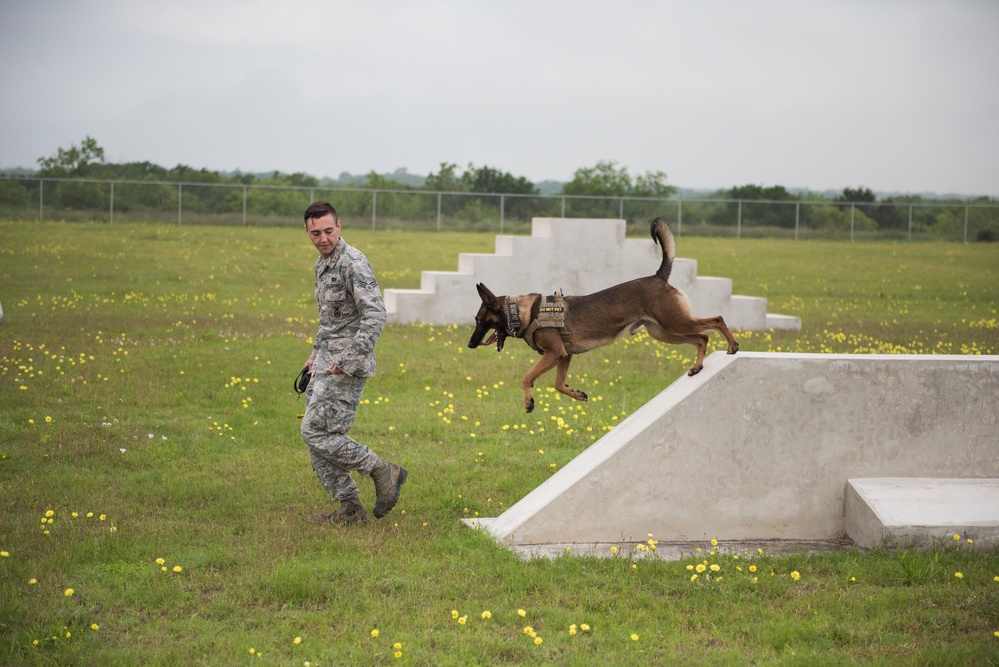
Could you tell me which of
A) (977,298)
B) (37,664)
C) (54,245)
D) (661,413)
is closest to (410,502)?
(661,413)

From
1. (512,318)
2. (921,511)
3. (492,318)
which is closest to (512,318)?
(512,318)

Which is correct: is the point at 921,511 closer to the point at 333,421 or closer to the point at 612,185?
the point at 333,421

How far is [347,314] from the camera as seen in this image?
682cm

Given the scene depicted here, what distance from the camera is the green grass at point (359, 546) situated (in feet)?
17.1

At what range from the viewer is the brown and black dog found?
7012mm

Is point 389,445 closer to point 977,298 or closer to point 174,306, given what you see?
point 174,306

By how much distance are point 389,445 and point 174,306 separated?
11016 millimetres

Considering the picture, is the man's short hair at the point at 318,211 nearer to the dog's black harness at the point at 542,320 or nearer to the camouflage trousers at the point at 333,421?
the camouflage trousers at the point at 333,421

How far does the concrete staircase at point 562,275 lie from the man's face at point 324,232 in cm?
1073

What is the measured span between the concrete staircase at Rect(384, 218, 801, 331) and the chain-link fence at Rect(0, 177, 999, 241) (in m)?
19.6

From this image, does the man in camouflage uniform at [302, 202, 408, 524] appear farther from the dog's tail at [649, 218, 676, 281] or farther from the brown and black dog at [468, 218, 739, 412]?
the dog's tail at [649, 218, 676, 281]

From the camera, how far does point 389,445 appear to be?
372 inches

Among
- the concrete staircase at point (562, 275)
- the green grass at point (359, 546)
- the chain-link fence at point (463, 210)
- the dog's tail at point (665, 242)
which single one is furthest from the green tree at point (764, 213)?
the dog's tail at point (665, 242)

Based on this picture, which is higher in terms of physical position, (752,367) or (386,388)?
(752,367)
